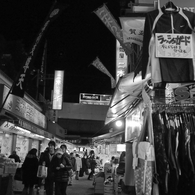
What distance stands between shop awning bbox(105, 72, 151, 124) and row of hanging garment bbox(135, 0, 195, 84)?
3.30ft

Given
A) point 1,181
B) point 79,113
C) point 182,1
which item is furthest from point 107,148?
point 182,1

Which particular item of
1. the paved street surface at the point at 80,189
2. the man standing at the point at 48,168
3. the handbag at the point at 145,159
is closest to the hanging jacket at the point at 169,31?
the handbag at the point at 145,159

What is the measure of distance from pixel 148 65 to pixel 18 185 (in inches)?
380

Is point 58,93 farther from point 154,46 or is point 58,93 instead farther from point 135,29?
point 154,46

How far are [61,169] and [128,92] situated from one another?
416 centimetres

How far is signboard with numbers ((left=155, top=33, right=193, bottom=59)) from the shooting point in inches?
152

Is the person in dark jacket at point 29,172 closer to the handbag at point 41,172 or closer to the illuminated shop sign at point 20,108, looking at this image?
the handbag at point 41,172

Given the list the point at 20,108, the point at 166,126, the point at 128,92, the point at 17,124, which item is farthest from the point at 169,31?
the point at 20,108

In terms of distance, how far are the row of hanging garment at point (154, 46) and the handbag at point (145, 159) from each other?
0.70 m

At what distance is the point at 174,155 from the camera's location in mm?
3939

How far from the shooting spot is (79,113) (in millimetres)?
33875

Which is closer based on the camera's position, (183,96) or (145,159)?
(145,159)

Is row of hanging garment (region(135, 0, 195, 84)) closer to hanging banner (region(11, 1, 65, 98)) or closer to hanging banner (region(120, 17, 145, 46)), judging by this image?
hanging banner (region(120, 17, 145, 46))

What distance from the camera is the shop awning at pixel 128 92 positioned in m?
5.61
